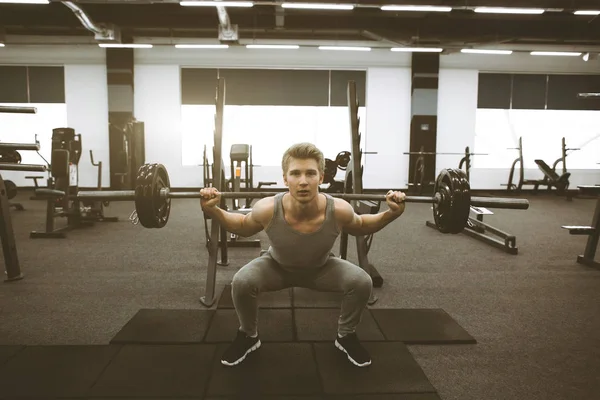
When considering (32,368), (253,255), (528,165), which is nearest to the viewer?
(32,368)

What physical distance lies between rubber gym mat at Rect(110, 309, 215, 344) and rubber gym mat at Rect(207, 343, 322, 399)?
25 centimetres

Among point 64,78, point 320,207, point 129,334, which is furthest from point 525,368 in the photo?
point 64,78

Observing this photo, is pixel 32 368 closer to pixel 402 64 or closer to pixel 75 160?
pixel 75 160

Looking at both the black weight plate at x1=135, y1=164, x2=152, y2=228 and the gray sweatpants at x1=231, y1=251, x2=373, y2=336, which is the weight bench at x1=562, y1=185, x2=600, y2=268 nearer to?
the gray sweatpants at x1=231, y1=251, x2=373, y2=336

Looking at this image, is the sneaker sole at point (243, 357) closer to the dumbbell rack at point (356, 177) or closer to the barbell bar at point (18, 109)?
the dumbbell rack at point (356, 177)

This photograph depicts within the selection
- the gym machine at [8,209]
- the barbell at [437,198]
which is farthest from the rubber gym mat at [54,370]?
the gym machine at [8,209]

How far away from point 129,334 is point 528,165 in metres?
8.68

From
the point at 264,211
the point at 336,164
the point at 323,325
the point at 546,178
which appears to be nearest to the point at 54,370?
the point at 264,211

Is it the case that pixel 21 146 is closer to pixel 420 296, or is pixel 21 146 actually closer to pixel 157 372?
pixel 157 372

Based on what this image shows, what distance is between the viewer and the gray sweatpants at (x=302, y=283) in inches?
72.3

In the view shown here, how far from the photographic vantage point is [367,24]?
7.68 m

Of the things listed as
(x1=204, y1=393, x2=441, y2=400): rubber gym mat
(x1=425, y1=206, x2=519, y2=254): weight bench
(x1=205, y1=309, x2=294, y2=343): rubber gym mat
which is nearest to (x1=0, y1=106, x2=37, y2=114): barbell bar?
(x1=205, y1=309, x2=294, y2=343): rubber gym mat

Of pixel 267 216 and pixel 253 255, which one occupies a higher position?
pixel 267 216

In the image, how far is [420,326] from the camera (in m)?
2.31
